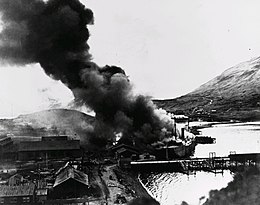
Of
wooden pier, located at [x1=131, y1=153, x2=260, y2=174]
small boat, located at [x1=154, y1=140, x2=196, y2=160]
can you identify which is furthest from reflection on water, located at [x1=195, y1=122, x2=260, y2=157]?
wooden pier, located at [x1=131, y1=153, x2=260, y2=174]

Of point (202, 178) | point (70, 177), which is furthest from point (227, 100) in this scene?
point (70, 177)

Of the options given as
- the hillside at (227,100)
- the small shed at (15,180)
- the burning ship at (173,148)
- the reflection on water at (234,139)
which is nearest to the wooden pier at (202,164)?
the burning ship at (173,148)

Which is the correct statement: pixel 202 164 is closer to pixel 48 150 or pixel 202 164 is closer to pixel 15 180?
pixel 48 150

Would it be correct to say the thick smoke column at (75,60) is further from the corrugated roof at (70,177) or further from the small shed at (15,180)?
the corrugated roof at (70,177)

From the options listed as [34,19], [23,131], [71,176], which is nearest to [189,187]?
[71,176]

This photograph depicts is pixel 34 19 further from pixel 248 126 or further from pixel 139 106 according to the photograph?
pixel 248 126
